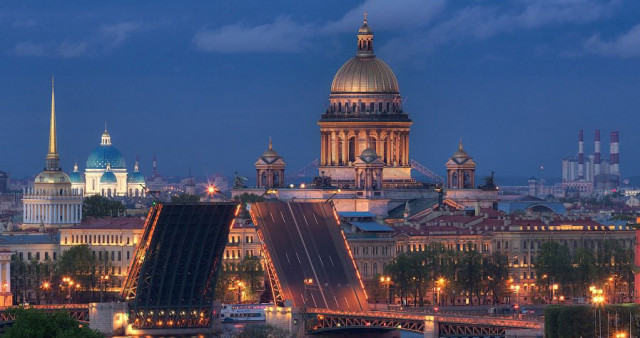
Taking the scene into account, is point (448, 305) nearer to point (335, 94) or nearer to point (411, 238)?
point (411, 238)

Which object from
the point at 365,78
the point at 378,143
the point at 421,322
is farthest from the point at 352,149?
the point at 421,322

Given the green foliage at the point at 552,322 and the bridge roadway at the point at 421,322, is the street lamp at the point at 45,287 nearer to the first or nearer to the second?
the bridge roadway at the point at 421,322

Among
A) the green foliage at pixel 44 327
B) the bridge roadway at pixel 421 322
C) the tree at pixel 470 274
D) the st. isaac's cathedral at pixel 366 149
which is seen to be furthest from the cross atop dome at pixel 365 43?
the green foliage at pixel 44 327

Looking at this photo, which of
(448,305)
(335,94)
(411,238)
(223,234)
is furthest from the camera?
(335,94)

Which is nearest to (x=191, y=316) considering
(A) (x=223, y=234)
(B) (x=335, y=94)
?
(A) (x=223, y=234)

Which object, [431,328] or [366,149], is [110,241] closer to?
[366,149]

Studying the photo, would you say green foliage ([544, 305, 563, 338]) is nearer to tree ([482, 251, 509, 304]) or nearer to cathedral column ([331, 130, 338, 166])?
tree ([482, 251, 509, 304])

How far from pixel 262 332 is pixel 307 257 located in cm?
1313

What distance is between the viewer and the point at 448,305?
543 feet

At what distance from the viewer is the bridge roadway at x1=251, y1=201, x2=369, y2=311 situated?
144 metres

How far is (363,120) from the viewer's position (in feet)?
625

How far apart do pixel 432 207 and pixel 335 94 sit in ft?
33.7

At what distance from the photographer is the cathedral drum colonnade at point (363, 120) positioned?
7500 inches

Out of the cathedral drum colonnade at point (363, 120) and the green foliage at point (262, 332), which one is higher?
the cathedral drum colonnade at point (363, 120)
